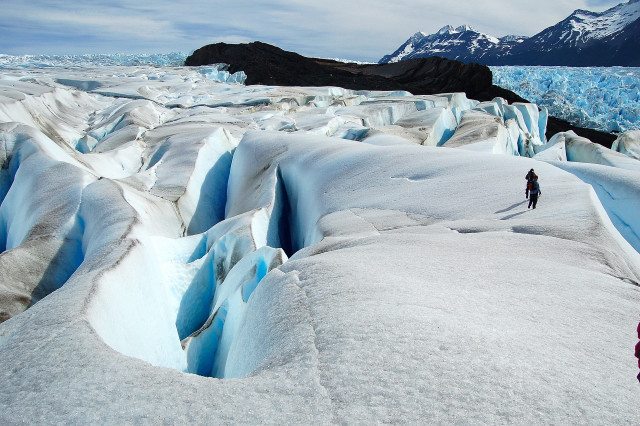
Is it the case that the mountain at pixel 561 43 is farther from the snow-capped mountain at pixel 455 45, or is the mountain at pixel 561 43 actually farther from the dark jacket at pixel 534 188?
the dark jacket at pixel 534 188

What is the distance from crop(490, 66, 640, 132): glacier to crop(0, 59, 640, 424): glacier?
1428 inches

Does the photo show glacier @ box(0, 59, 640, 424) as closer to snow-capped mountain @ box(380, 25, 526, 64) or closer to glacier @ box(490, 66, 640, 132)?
glacier @ box(490, 66, 640, 132)

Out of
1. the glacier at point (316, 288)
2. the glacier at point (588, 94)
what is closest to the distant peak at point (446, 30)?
the glacier at point (588, 94)

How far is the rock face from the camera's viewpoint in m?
43.2

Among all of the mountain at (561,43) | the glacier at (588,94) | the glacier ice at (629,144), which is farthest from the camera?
the mountain at (561,43)

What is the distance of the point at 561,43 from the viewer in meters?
134

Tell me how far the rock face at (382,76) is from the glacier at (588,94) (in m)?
2.58

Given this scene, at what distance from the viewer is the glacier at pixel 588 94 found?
42156 millimetres

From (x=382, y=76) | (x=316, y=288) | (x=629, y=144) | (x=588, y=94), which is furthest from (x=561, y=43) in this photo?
(x=316, y=288)

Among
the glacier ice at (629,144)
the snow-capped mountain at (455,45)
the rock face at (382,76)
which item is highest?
the snow-capped mountain at (455,45)

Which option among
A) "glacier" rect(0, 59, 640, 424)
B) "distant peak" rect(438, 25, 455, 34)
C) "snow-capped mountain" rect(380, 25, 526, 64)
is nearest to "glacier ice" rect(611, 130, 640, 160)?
"glacier" rect(0, 59, 640, 424)

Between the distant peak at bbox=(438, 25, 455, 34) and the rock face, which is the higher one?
the distant peak at bbox=(438, 25, 455, 34)

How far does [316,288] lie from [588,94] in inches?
1965

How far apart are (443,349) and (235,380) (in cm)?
139
